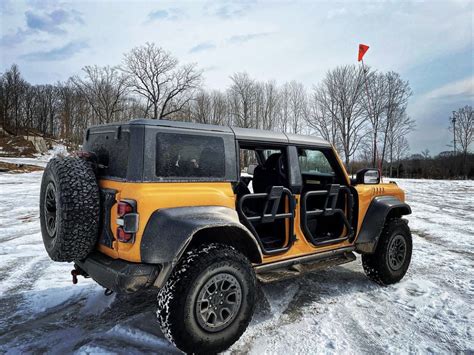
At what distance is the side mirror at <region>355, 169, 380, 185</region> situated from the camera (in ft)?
15.0

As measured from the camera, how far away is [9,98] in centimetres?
5675

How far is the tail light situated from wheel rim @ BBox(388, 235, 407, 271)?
11.1ft

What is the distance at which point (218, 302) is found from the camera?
2.90 metres

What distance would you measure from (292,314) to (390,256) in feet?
5.65

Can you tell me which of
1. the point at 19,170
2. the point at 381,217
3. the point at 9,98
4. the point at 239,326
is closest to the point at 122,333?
the point at 239,326

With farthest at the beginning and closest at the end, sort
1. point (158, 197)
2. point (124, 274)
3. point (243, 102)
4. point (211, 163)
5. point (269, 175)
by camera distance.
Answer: point (243, 102) → point (269, 175) → point (211, 163) → point (158, 197) → point (124, 274)

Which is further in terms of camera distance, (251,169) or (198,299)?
(251,169)

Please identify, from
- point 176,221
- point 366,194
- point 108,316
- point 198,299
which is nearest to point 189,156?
point 176,221

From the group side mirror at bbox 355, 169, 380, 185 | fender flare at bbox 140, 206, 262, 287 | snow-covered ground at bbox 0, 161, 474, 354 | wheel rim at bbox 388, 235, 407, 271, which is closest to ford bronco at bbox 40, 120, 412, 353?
fender flare at bbox 140, 206, 262, 287

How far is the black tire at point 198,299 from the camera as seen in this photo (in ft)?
8.79

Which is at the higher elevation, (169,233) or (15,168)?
(169,233)

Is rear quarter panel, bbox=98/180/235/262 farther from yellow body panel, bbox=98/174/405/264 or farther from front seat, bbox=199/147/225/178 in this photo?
front seat, bbox=199/147/225/178

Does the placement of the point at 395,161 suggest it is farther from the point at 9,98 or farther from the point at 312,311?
the point at 9,98

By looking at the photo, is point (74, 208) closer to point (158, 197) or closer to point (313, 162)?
point (158, 197)
